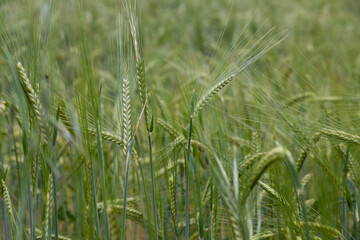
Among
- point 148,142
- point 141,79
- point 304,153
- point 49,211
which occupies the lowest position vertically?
point 49,211

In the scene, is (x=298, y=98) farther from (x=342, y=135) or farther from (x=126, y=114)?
(x=126, y=114)

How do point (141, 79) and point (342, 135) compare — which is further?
point (342, 135)

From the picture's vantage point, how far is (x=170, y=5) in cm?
756

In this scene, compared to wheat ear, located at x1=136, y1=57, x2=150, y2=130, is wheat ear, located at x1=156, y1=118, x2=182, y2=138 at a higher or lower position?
lower

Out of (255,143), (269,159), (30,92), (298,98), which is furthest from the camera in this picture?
(298,98)

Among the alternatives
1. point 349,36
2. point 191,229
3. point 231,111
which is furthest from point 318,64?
point 191,229

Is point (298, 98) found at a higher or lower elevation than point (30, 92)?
higher

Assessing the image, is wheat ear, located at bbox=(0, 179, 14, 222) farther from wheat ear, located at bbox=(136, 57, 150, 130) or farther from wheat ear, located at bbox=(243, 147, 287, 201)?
wheat ear, located at bbox=(243, 147, 287, 201)

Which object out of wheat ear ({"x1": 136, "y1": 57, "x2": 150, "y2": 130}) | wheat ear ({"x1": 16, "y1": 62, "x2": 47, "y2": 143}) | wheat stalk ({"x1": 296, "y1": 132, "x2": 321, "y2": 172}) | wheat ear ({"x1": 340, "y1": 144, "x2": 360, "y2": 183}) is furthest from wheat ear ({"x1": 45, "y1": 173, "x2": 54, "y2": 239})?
wheat ear ({"x1": 340, "y1": 144, "x2": 360, "y2": 183})

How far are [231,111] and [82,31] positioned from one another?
1.22 meters

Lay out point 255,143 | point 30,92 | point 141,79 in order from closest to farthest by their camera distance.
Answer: point 30,92 → point 141,79 → point 255,143

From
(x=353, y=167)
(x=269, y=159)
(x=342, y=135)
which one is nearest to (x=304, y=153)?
(x=342, y=135)

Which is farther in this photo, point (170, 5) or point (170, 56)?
point (170, 5)

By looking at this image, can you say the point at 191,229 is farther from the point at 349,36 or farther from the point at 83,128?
the point at 349,36
